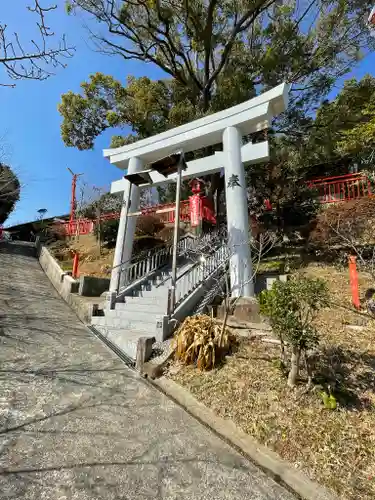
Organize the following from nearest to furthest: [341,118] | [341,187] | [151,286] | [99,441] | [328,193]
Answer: [99,441]
[151,286]
[341,118]
[341,187]
[328,193]

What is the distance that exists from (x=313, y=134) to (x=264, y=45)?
456 cm

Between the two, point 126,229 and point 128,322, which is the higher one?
point 126,229

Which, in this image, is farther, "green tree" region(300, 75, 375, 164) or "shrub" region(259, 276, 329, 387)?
"green tree" region(300, 75, 375, 164)

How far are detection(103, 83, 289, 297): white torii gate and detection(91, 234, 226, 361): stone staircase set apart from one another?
75cm

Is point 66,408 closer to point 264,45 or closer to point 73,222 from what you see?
point 264,45

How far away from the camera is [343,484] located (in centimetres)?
231

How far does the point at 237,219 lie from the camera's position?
6863 mm

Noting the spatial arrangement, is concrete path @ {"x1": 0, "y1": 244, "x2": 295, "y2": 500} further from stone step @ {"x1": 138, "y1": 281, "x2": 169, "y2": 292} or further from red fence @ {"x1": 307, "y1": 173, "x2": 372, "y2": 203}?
red fence @ {"x1": 307, "y1": 173, "x2": 372, "y2": 203}

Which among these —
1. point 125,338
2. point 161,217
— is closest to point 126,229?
point 125,338

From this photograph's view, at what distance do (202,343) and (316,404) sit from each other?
5.69ft

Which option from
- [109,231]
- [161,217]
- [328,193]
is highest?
[328,193]

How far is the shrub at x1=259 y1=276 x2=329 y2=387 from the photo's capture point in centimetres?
328

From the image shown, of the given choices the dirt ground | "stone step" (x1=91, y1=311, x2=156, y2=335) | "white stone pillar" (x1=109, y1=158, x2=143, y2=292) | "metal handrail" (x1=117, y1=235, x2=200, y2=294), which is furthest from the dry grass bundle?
"white stone pillar" (x1=109, y1=158, x2=143, y2=292)

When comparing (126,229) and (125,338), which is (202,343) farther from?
(126,229)
